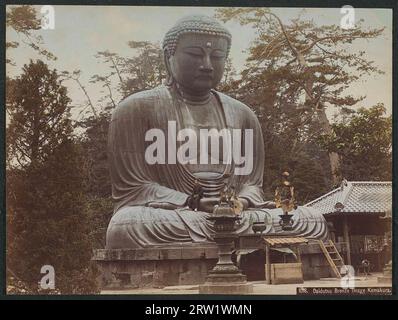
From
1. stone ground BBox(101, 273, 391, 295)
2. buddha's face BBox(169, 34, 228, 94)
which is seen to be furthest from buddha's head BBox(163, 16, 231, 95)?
stone ground BBox(101, 273, 391, 295)

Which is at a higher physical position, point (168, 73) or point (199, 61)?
point (199, 61)

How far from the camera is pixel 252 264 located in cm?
938

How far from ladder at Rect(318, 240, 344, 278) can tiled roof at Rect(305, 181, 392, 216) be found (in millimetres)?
355

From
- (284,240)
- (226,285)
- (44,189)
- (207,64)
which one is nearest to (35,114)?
(44,189)

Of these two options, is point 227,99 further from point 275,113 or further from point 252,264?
point 252,264

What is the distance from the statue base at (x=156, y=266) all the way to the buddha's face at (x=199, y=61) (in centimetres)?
188

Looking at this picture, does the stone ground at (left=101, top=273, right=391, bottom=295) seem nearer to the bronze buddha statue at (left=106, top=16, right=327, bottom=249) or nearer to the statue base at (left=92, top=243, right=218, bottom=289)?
the statue base at (left=92, top=243, right=218, bottom=289)

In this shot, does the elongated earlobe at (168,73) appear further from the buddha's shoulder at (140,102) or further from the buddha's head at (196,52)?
the buddha's shoulder at (140,102)

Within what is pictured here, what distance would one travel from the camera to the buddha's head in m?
9.52

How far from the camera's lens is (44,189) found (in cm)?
938

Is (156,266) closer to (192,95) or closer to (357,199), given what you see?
(192,95)

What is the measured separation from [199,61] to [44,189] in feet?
7.40

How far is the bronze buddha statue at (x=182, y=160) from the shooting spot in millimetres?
9422

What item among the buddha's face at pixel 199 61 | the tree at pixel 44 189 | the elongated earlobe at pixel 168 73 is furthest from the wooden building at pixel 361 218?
the tree at pixel 44 189
